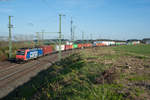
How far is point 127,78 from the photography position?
1137 cm

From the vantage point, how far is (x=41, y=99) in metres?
10.9

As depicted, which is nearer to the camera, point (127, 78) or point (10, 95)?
point (127, 78)

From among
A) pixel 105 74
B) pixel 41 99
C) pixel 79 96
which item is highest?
pixel 105 74

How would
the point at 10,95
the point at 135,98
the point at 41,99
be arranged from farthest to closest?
the point at 10,95 < the point at 41,99 < the point at 135,98

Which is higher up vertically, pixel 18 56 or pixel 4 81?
pixel 18 56

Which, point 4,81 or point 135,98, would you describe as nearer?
point 135,98

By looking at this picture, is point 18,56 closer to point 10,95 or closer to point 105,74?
point 10,95

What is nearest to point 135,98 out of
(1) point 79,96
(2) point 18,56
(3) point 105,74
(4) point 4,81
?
(1) point 79,96

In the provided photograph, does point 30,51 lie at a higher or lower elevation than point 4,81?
higher

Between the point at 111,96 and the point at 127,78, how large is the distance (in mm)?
3646

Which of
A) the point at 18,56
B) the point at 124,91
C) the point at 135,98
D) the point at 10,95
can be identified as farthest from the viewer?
the point at 18,56

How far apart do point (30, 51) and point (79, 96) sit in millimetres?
22602

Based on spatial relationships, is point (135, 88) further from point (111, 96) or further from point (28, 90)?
point (28, 90)

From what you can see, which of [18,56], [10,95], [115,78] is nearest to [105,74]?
[115,78]
